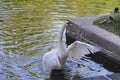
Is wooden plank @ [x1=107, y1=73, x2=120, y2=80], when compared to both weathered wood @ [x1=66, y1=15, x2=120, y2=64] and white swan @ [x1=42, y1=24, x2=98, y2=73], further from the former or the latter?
weathered wood @ [x1=66, y1=15, x2=120, y2=64]

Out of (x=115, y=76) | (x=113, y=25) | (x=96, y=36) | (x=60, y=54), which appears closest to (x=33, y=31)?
(x=96, y=36)

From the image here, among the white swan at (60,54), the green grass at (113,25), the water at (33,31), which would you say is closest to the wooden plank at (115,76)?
the water at (33,31)

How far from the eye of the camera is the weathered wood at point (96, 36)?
34.8ft

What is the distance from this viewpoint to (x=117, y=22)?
38.7ft

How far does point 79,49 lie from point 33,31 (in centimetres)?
358

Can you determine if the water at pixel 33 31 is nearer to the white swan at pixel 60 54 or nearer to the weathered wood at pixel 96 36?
the white swan at pixel 60 54

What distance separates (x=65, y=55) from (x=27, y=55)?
144 cm

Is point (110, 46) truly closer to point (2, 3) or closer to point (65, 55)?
point (65, 55)

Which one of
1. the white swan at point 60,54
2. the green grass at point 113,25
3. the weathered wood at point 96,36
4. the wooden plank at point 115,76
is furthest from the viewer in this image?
the green grass at point 113,25

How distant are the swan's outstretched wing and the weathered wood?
1039 mm

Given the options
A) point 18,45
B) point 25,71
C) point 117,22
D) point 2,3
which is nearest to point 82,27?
point 117,22

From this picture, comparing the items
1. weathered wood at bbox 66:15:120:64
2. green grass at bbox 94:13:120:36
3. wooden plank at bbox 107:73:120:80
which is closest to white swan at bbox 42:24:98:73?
wooden plank at bbox 107:73:120:80

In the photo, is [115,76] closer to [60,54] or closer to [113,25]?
[60,54]

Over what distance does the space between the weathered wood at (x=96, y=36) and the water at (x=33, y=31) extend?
0.59 m
